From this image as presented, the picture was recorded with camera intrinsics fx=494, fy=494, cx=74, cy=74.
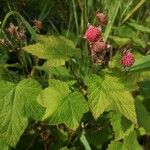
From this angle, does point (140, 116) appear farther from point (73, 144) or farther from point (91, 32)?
point (91, 32)

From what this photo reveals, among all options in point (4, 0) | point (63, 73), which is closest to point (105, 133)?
point (63, 73)

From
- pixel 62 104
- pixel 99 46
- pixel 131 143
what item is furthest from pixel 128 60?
pixel 131 143

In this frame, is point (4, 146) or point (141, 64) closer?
point (4, 146)

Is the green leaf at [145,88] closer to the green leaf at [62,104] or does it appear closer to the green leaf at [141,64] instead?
the green leaf at [141,64]

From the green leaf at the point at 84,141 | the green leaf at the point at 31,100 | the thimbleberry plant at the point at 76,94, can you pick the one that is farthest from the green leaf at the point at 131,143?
the green leaf at the point at 31,100

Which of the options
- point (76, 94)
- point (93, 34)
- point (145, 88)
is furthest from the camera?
point (145, 88)

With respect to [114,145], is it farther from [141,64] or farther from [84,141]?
[141,64]

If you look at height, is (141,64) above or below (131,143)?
above

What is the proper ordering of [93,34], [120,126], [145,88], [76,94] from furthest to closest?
1. [145,88]
2. [120,126]
3. [76,94]
4. [93,34]
